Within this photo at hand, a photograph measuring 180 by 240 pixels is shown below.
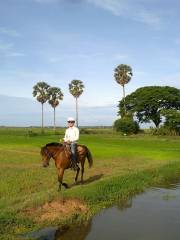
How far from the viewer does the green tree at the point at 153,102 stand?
269 feet

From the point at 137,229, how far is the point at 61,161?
668cm

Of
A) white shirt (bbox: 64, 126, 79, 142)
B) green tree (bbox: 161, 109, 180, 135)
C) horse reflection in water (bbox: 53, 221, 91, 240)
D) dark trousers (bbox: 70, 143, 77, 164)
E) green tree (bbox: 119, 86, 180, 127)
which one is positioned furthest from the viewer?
green tree (bbox: 119, 86, 180, 127)

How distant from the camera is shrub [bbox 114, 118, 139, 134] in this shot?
76.1m

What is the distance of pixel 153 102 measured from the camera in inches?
3221

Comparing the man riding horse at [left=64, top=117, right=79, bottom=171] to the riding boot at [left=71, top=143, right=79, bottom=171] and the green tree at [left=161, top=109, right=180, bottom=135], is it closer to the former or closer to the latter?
the riding boot at [left=71, top=143, right=79, bottom=171]

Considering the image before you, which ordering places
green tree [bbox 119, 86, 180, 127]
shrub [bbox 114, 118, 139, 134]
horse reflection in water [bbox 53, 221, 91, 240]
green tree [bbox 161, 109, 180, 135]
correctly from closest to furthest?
horse reflection in water [bbox 53, 221, 91, 240] < green tree [bbox 161, 109, 180, 135] < shrub [bbox 114, 118, 139, 134] < green tree [bbox 119, 86, 180, 127]

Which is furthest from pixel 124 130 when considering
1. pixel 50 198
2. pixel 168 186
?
pixel 50 198

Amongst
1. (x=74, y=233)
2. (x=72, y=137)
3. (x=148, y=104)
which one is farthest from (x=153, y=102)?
(x=74, y=233)

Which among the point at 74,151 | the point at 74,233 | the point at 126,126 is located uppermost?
the point at 126,126

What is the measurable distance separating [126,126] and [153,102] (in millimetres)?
9854

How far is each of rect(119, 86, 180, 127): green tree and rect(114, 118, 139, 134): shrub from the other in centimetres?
623

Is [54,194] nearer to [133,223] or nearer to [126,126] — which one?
[133,223]

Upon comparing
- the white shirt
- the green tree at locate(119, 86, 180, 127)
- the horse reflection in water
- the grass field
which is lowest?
the horse reflection in water

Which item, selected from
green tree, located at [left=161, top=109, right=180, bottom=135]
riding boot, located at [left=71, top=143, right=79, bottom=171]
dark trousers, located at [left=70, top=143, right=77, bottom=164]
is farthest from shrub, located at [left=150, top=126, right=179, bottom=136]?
dark trousers, located at [left=70, top=143, right=77, bottom=164]
